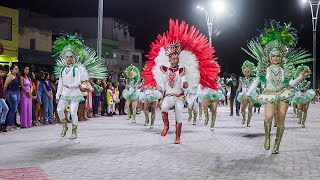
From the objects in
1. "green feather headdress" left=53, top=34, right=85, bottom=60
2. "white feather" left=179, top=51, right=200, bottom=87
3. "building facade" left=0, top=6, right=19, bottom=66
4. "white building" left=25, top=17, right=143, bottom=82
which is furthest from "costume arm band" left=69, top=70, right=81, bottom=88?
"white building" left=25, top=17, right=143, bottom=82

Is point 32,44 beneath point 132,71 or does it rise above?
above

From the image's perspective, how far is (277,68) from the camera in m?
9.71

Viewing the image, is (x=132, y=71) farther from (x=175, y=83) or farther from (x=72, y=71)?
(x=175, y=83)

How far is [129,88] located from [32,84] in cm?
388

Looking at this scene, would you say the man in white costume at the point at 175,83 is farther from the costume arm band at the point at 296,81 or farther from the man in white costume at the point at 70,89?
the costume arm band at the point at 296,81

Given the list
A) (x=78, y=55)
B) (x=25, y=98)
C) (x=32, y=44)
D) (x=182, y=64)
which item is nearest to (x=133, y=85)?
(x=25, y=98)

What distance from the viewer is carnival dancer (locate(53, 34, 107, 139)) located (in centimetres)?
1155

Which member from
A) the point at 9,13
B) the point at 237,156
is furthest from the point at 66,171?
the point at 9,13

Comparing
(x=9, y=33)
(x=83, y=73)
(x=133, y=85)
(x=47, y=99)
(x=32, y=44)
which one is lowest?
(x=47, y=99)

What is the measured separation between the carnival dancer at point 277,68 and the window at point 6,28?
1065 inches

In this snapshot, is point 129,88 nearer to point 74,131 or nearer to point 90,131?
point 90,131

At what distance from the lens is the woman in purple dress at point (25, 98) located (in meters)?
14.5

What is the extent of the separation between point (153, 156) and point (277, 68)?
10.5ft

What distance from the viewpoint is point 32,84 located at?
15.6m
